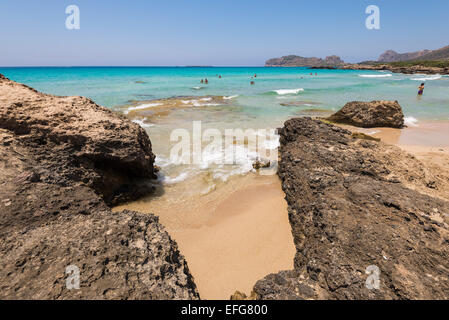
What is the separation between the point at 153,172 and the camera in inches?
243

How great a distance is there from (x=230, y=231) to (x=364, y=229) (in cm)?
229

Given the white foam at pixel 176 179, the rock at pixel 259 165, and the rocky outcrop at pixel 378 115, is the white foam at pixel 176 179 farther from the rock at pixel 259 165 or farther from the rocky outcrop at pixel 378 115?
the rocky outcrop at pixel 378 115

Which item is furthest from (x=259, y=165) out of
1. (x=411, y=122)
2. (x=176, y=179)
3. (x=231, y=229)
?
(x=411, y=122)

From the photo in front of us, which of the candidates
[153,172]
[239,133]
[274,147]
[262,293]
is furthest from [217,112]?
[262,293]

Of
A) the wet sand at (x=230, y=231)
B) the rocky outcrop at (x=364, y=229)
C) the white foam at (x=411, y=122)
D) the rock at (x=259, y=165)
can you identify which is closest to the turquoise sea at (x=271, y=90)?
the white foam at (x=411, y=122)

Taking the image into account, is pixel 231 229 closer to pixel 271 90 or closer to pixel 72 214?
pixel 72 214

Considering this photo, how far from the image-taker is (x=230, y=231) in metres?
4.25

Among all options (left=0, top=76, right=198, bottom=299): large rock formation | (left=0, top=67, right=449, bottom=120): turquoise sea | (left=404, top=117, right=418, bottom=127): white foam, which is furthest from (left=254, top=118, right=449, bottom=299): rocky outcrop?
(left=0, top=67, right=449, bottom=120): turquoise sea

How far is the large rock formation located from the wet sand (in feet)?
2.70

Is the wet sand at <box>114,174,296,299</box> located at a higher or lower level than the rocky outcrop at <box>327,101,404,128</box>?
lower

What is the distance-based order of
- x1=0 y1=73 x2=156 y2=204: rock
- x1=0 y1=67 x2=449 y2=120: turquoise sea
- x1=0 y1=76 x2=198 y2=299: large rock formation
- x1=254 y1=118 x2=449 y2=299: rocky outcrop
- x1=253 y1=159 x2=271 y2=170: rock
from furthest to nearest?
1. x1=0 y1=67 x2=449 y2=120: turquoise sea
2. x1=253 y1=159 x2=271 y2=170: rock
3. x1=0 y1=73 x2=156 y2=204: rock
4. x1=254 y1=118 x2=449 y2=299: rocky outcrop
5. x1=0 y1=76 x2=198 y2=299: large rock formation

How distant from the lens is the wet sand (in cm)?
334

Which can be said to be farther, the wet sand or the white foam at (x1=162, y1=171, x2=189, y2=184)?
the white foam at (x1=162, y1=171, x2=189, y2=184)

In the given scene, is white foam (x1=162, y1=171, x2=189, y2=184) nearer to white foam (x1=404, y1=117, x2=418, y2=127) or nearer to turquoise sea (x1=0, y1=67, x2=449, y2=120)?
turquoise sea (x1=0, y1=67, x2=449, y2=120)
